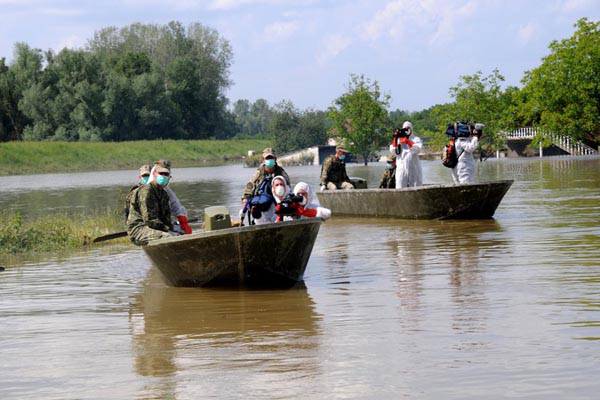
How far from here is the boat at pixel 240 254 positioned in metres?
13.5

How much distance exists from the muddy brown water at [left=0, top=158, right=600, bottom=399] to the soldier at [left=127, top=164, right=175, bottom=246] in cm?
75

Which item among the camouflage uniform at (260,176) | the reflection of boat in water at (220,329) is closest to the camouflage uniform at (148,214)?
the reflection of boat in water at (220,329)

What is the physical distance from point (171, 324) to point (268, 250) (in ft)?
6.76

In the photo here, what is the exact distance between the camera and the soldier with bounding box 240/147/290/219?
14.4 meters

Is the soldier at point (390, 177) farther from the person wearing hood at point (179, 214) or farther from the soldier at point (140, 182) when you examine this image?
the person wearing hood at point (179, 214)

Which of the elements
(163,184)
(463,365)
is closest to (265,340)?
(463,365)

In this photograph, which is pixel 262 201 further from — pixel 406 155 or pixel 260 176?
pixel 406 155

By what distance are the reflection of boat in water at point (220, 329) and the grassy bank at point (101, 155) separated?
72.3 meters

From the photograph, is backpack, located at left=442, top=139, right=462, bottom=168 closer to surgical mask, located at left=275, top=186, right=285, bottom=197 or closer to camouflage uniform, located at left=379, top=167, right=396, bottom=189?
camouflage uniform, located at left=379, top=167, right=396, bottom=189

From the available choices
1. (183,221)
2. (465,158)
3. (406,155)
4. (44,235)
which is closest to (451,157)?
(465,158)

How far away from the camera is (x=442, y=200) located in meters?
23.0

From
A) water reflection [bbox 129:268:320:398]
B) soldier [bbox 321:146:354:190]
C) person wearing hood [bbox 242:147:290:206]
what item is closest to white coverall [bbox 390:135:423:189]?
soldier [bbox 321:146:354:190]

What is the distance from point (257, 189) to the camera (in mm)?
14945

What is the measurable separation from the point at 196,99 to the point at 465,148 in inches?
3907
